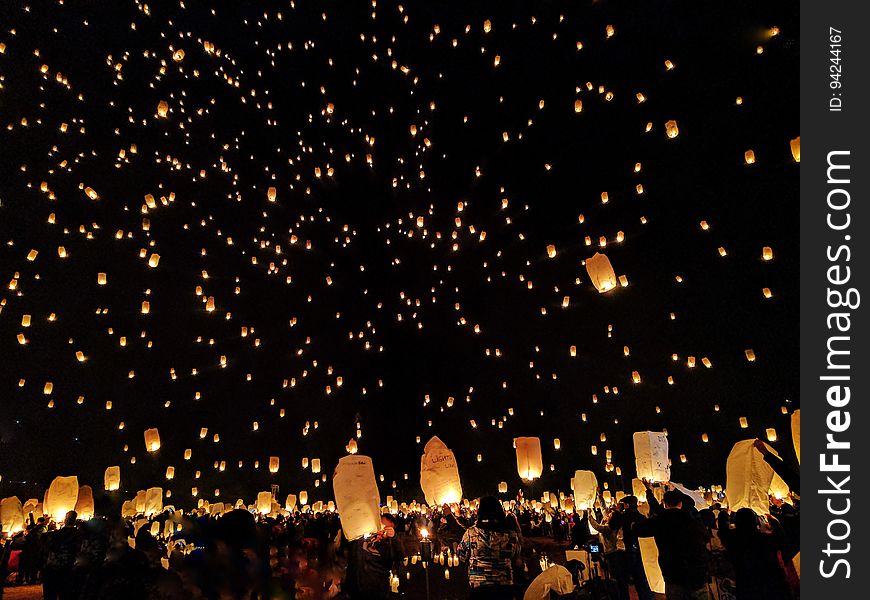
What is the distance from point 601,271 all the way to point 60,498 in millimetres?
10394

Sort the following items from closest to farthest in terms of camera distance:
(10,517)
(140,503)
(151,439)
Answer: (10,517), (151,439), (140,503)

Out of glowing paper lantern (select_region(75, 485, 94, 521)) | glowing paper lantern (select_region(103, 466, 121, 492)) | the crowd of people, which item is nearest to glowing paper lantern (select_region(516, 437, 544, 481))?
the crowd of people

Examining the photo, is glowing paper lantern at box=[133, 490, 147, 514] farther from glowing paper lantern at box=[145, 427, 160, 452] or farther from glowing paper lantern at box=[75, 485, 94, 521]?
glowing paper lantern at box=[75, 485, 94, 521]

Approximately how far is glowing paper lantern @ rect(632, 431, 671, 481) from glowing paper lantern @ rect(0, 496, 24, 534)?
1126 cm

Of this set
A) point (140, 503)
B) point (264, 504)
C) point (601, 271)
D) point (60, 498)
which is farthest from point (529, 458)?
point (140, 503)

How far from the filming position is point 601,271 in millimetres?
8945

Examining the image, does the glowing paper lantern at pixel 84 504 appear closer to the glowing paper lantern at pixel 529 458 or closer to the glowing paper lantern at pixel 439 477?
the glowing paper lantern at pixel 439 477

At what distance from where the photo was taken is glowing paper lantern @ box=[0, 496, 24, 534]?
9.17 metres

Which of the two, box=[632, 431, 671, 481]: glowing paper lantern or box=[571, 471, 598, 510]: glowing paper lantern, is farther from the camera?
box=[571, 471, 598, 510]: glowing paper lantern

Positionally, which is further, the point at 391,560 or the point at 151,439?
the point at 151,439

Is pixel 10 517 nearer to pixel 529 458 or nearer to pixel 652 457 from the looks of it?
pixel 529 458

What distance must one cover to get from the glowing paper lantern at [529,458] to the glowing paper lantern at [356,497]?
193 inches
